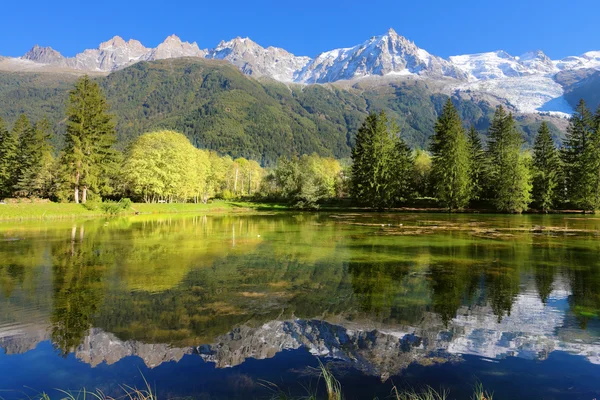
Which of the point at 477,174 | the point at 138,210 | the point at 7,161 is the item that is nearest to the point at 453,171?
the point at 477,174

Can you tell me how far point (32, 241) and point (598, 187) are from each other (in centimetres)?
7493

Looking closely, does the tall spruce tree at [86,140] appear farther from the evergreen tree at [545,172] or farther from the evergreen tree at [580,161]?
the evergreen tree at [580,161]

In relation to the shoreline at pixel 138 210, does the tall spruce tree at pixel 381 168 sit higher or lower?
higher

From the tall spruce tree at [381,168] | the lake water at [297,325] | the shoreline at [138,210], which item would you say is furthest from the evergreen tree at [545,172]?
the lake water at [297,325]

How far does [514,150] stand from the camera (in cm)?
6431

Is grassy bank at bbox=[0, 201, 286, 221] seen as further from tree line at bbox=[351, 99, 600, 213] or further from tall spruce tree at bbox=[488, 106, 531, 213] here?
tall spruce tree at bbox=[488, 106, 531, 213]

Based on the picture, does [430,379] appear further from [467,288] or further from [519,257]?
[519,257]

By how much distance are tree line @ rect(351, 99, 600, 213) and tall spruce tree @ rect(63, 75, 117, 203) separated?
4569 cm

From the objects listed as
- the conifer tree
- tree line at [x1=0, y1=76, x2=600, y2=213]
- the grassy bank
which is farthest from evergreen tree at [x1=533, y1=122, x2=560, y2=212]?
the conifer tree

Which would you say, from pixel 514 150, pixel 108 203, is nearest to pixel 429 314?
pixel 108 203

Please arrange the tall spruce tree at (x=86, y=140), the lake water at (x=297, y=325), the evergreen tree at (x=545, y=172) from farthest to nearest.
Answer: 1. the evergreen tree at (x=545, y=172)
2. the tall spruce tree at (x=86, y=140)
3. the lake water at (x=297, y=325)

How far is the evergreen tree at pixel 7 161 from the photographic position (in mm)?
64219

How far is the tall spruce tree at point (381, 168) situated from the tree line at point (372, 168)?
0.20 metres

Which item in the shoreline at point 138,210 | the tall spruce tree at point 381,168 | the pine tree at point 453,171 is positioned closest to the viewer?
the shoreline at point 138,210
